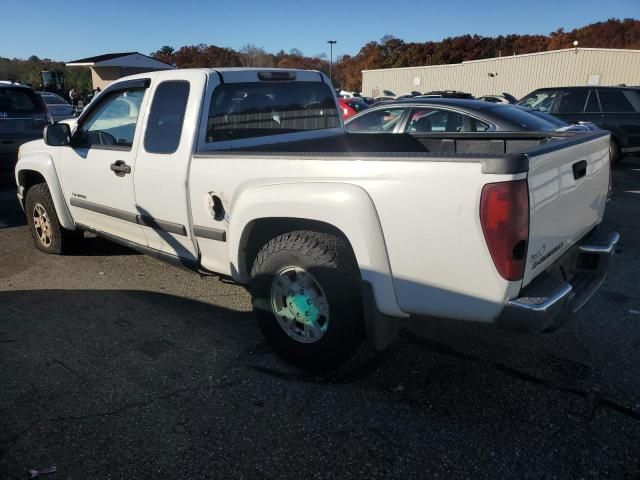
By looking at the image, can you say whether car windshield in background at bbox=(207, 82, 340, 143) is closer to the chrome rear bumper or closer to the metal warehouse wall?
the chrome rear bumper

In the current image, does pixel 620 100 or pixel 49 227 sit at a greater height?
pixel 620 100

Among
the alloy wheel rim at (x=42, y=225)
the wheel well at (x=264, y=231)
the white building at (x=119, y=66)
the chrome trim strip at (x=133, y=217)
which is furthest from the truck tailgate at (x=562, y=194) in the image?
the white building at (x=119, y=66)

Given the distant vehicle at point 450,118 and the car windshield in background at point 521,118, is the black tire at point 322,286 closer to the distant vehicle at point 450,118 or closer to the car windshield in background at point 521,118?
the distant vehicle at point 450,118

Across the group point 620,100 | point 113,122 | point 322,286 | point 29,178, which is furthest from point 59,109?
point 322,286

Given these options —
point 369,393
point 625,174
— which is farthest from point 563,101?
point 369,393

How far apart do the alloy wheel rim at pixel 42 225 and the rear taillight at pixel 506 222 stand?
15.3ft

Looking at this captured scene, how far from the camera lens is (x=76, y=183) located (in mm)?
4648

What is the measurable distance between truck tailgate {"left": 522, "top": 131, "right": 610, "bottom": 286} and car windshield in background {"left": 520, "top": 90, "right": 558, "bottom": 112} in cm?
873

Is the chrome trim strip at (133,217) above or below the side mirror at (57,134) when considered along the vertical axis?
below

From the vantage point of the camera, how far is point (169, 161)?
3.62 m

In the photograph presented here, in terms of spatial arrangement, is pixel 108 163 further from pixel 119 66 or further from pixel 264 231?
pixel 119 66

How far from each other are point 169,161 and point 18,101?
7.61 metres

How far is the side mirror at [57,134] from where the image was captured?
14.6ft

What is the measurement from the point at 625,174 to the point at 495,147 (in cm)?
827
